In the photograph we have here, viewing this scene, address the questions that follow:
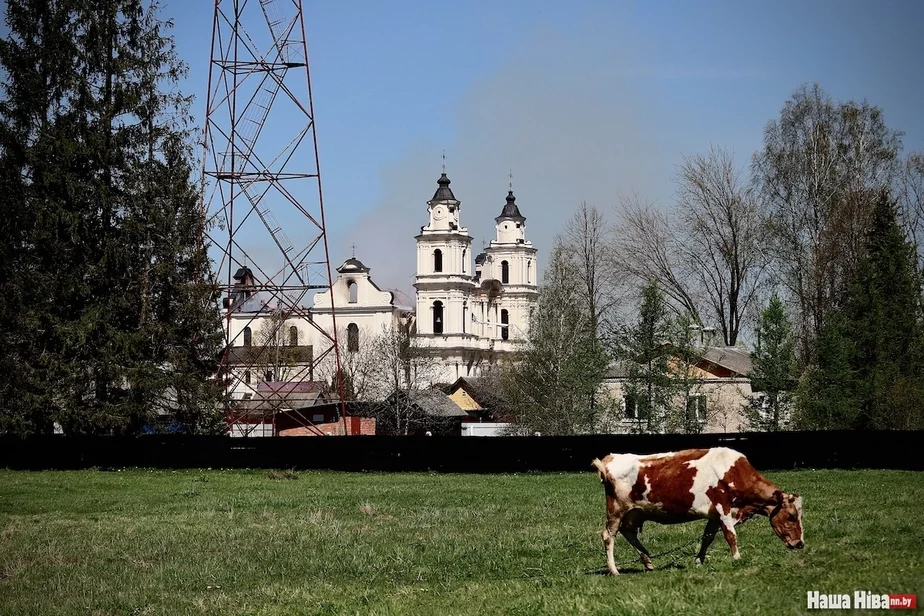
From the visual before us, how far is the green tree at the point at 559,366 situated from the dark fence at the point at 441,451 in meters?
16.8

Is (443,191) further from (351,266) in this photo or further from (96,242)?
(96,242)

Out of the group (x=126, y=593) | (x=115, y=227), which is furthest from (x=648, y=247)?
(x=126, y=593)

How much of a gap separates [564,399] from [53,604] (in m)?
45.1

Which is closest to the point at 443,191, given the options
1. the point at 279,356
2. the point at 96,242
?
the point at 279,356

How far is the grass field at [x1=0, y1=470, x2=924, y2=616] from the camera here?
1100cm

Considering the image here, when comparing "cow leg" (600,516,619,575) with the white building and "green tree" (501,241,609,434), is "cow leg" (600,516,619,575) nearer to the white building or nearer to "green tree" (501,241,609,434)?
"green tree" (501,241,609,434)

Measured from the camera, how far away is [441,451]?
4025 cm

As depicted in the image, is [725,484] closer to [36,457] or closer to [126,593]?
[126,593]

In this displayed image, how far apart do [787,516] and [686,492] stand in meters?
1.26

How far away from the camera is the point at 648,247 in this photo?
6788cm

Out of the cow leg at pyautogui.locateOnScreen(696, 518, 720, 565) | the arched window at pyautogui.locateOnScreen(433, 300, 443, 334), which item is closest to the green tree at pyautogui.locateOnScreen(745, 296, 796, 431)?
the cow leg at pyautogui.locateOnScreen(696, 518, 720, 565)

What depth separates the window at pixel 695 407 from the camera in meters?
53.0

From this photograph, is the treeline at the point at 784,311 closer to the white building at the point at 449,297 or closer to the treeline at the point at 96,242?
the treeline at the point at 96,242

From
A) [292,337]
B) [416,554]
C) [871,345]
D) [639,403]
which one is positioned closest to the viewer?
[416,554]
